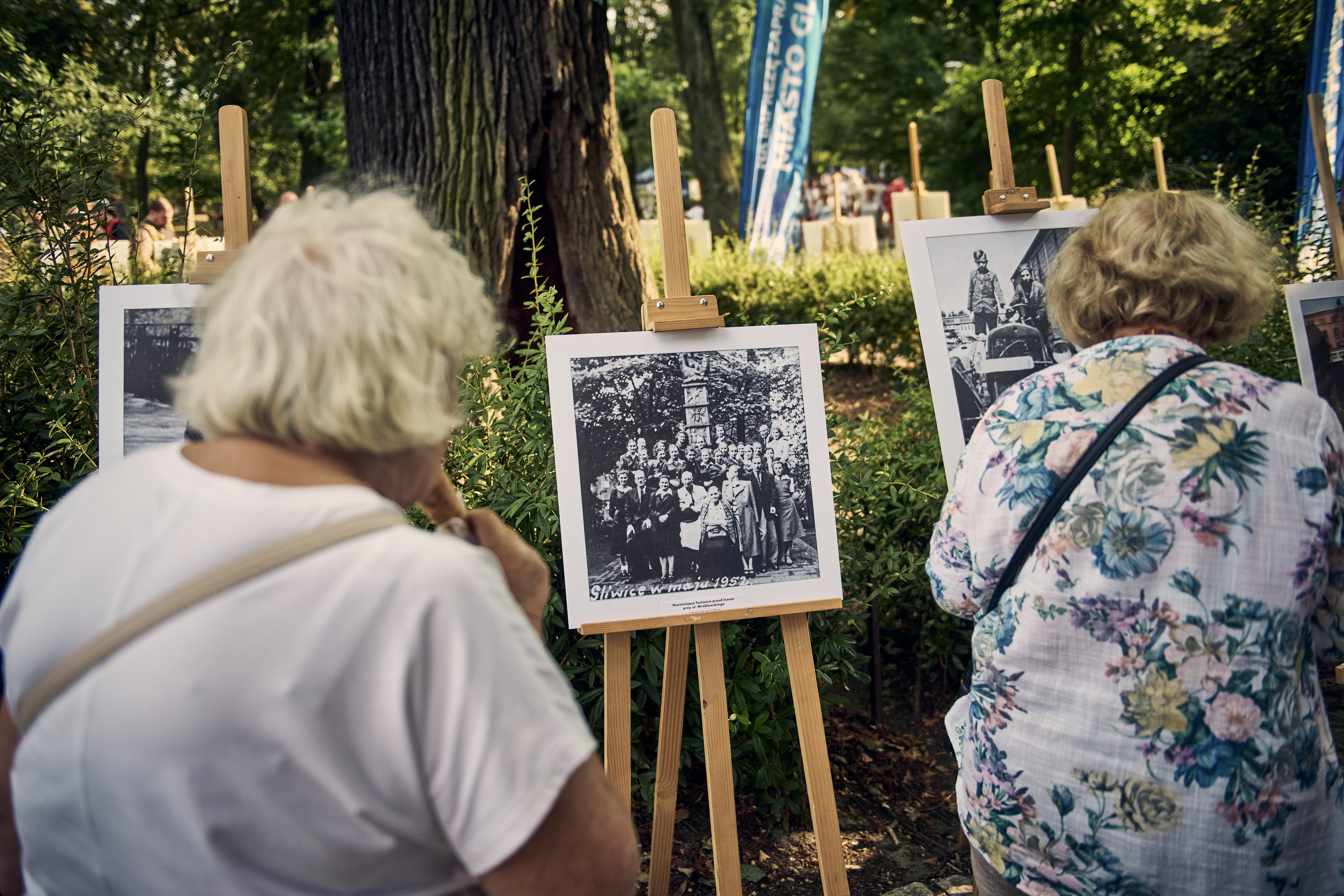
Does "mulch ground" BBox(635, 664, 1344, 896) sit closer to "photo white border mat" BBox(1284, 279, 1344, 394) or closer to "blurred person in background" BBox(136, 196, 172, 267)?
"photo white border mat" BBox(1284, 279, 1344, 394)

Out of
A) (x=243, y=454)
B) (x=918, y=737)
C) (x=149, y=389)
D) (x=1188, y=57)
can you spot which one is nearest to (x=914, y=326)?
(x=918, y=737)

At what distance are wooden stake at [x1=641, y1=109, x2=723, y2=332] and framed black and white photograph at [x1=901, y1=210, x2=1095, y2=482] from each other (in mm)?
551

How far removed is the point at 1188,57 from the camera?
482 inches

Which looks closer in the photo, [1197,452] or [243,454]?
[243,454]

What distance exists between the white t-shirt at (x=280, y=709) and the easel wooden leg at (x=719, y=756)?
1.22 m

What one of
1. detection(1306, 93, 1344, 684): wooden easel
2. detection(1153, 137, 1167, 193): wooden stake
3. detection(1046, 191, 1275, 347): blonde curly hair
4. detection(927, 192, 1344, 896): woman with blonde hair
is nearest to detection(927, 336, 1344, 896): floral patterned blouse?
detection(927, 192, 1344, 896): woman with blonde hair

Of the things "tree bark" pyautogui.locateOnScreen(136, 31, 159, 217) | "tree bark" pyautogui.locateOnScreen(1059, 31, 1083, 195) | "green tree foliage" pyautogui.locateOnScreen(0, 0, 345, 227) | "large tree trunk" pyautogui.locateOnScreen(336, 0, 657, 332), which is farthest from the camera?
"tree bark" pyautogui.locateOnScreen(1059, 31, 1083, 195)

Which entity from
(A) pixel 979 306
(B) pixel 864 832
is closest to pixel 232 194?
(A) pixel 979 306

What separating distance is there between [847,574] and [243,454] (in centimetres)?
210

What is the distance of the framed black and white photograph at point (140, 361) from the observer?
2029mm

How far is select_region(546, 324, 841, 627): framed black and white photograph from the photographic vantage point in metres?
1.96

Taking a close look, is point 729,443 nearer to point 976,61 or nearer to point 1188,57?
point 1188,57

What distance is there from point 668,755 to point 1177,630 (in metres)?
1.17

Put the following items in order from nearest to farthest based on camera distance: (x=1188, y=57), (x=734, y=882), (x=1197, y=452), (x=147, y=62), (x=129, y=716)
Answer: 1. (x=129, y=716)
2. (x=1197, y=452)
3. (x=734, y=882)
4. (x=147, y=62)
5. (x=1188, y=57)
